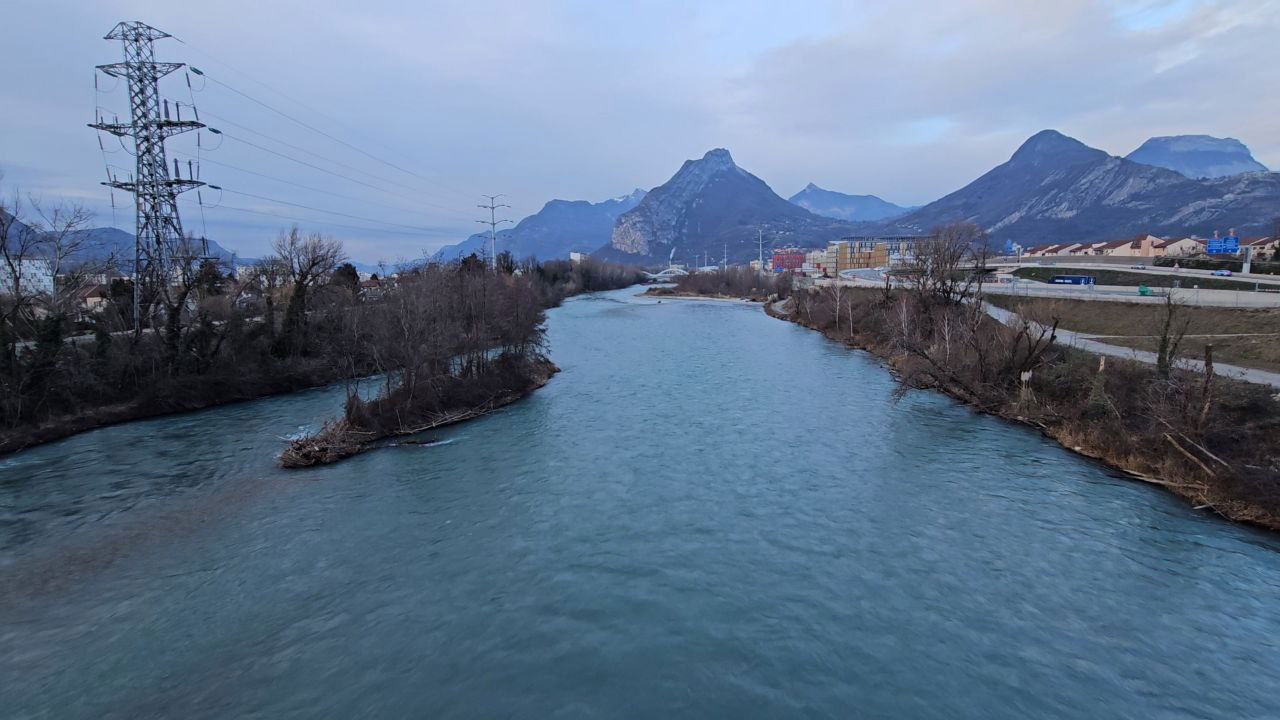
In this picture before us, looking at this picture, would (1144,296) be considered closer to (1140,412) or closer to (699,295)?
(1140,412)

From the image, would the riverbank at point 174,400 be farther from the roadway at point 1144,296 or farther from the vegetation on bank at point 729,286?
the vegetation on bank at point 729,286

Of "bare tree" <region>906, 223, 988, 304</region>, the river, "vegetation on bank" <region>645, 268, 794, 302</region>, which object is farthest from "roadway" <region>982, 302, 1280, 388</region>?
"vegetation on bank" <region>645, 268, 794, 302</region>

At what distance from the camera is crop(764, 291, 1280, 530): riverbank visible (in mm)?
15273

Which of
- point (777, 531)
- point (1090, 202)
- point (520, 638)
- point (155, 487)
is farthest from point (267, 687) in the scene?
point (1090, 202)

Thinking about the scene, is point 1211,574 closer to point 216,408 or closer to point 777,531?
point 777,531

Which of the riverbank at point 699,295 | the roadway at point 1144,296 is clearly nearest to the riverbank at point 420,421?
the roadway at point 1144,296

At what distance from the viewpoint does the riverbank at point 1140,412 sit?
15.3 m

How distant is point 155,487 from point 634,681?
17.6 m

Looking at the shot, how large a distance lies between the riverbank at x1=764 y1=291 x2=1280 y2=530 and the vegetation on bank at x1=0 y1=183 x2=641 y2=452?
73.4ft

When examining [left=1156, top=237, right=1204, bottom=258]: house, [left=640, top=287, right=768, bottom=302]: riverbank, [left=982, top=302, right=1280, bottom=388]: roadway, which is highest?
[left=1156, top=237, right=1204, bottom=258]: house

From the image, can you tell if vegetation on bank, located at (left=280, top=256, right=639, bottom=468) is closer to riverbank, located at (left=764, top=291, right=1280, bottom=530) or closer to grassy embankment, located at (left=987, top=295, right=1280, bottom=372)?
riverbank, located at (left=764, top=291, right=1280, bottom=530)

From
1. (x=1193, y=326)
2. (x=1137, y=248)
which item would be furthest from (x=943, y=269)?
(x=1137, y=248)

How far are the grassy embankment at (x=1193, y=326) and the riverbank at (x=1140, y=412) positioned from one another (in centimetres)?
524

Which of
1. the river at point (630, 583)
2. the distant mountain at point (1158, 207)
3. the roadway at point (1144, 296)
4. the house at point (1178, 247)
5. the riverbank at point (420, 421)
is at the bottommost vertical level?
the river at point (630, 583)
